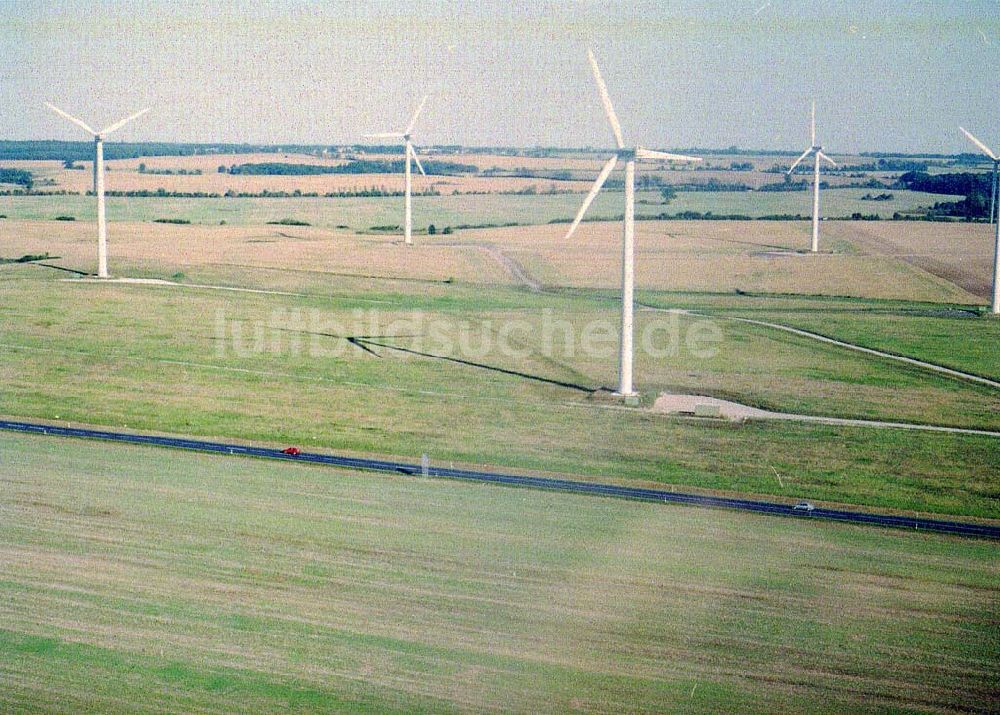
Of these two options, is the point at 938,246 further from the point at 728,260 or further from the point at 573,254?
the point at 573,254

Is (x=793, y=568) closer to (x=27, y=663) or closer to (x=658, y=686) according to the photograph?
(x=658, y=686)

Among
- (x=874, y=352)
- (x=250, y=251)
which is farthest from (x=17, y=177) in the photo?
(x=874, y=352)

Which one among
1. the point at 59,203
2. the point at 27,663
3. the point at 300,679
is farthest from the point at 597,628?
the point at 59,203

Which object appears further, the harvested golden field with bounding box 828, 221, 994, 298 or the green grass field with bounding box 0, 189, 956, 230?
the green grass field with bounding box 0, 189, 956, 230

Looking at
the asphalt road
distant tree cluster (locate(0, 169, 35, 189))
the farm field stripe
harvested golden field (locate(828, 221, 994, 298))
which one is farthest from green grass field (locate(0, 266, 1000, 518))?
distant tree cluster (locate(0, 169, 35, 189))

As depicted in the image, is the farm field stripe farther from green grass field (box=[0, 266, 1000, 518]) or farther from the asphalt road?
the asphalt road

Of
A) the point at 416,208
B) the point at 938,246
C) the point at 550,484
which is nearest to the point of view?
the point at 550,484
